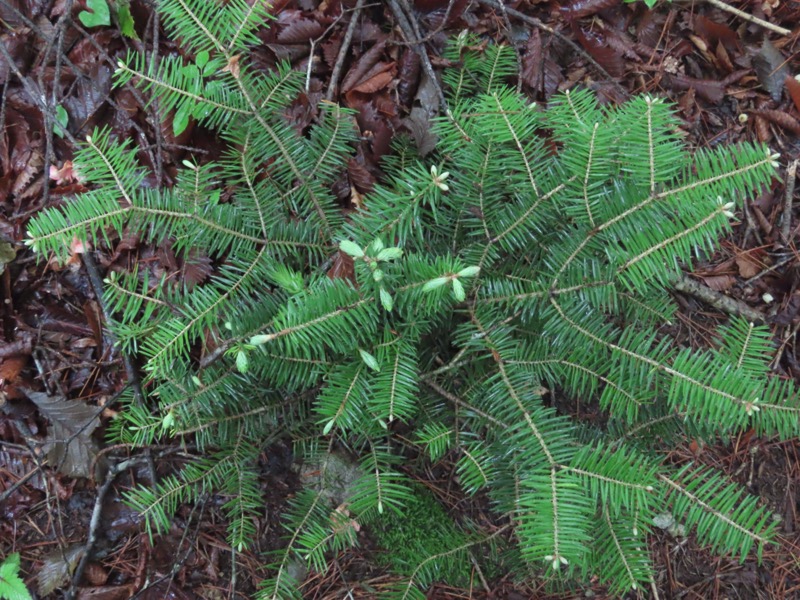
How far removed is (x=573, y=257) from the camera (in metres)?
1.57

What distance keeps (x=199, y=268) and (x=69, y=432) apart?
0.93 meters

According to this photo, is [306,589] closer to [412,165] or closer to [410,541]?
[410,541]

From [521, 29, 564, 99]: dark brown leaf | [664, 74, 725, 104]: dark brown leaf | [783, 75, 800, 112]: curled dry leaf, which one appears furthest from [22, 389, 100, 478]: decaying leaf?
[783, 75, 800, 112]: curled dry leaf

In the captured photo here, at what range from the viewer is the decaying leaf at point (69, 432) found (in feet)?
7.65

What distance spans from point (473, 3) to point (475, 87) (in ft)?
1.78

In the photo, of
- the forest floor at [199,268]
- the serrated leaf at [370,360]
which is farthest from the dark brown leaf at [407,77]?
the serrated leaf at [370,360]

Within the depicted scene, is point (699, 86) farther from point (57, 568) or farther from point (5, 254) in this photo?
point (57, 568)

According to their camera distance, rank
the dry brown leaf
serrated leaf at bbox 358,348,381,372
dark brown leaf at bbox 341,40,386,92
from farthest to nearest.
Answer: the dry brown leaf < dark brown leaf at bbox 341,40,386,92 < serrated leaf at bbox 358,348,381,372

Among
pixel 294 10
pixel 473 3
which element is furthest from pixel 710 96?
pixel 294 10

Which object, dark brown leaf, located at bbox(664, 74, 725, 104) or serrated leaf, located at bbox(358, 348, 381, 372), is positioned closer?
serrated leaf, located at bbox(358, 348, 381, 372)

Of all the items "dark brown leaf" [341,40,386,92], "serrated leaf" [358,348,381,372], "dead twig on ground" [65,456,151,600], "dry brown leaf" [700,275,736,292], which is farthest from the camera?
"dry brown leaf" [700,275,736,292]

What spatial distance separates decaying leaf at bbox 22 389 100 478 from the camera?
2.33m

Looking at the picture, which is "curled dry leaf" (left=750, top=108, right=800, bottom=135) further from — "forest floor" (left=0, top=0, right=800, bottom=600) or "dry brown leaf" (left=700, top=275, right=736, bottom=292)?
"dry brown leaf" (left=700, top=275, right=736, bottom=292)

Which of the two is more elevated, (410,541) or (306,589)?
(410,541)
